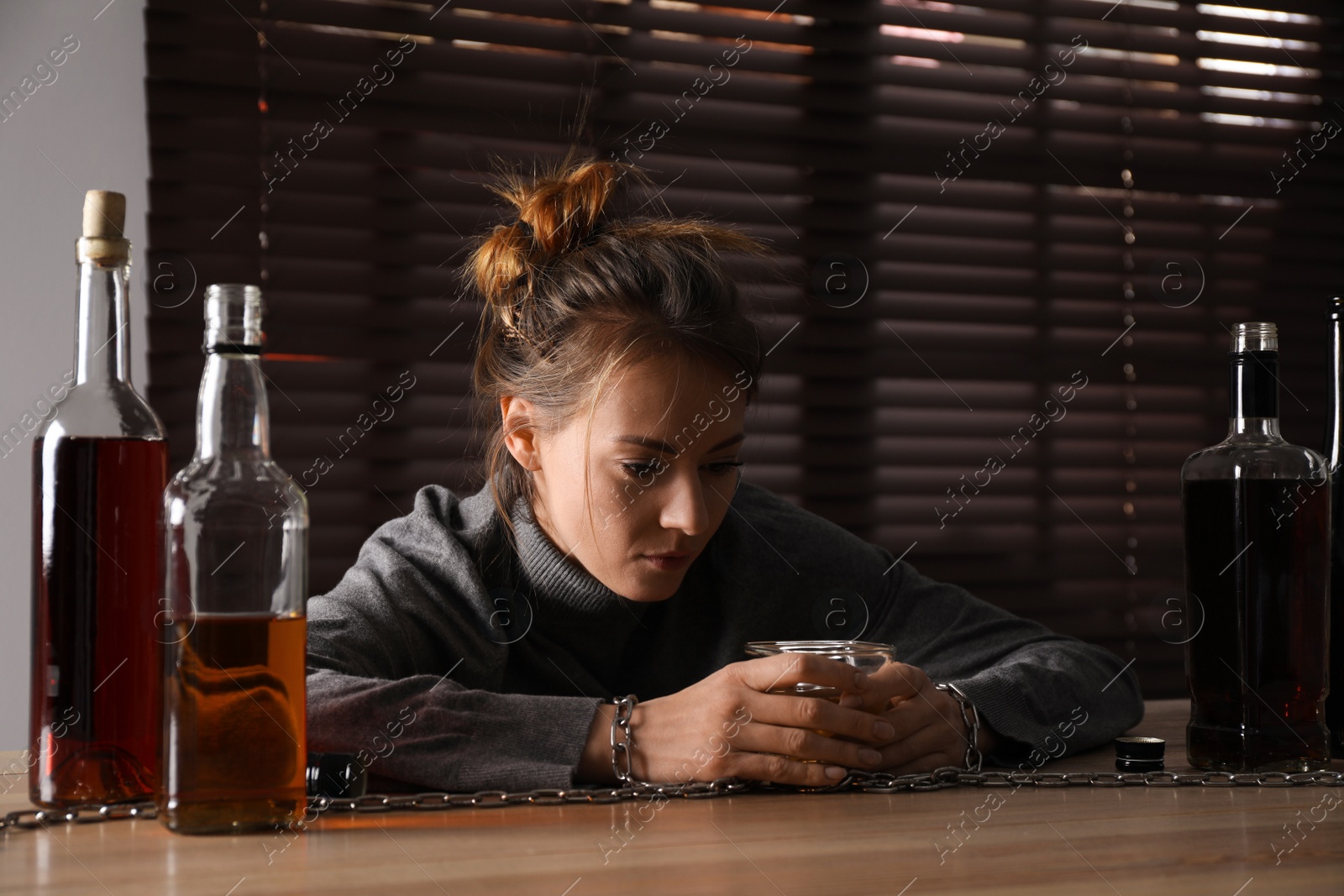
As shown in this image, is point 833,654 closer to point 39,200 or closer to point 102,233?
point 102,233

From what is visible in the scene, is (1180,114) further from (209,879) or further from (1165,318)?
(209,879)

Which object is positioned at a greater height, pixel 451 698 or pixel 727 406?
pixel 727 406

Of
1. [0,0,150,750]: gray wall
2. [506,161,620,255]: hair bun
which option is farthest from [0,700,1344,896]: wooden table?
[0,0,150,750]: gray wall

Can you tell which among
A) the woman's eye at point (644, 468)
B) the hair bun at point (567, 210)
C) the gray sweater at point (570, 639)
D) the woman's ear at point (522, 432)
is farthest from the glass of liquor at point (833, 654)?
the hair bun at point (567, 210)

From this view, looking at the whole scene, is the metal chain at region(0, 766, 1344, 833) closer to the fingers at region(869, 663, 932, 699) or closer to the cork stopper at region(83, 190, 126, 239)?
the fingers at region(869, 663, 932, 699)

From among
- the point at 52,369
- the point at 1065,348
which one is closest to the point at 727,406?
the point at 52,369

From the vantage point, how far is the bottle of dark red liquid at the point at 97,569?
0.70 metres

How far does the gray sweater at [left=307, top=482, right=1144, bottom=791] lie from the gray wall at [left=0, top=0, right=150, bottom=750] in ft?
2.43

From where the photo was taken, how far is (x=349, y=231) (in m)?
1.82

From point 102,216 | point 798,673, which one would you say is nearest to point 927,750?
point 798,673

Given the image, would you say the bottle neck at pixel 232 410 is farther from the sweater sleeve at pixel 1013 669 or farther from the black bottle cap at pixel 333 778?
the sweater sleeve at pixel 1013 669

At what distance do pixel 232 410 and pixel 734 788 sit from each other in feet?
1.41

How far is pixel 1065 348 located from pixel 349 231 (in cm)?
135

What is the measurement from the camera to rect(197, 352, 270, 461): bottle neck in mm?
634
